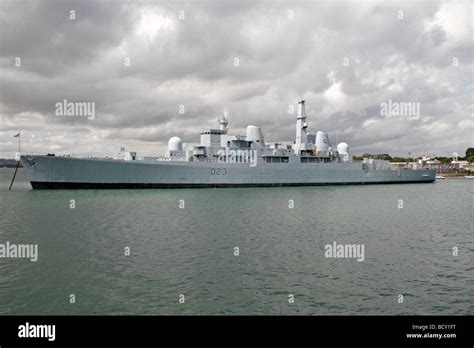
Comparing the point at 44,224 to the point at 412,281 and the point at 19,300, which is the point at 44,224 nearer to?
the point at 19,300

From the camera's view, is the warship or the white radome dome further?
the white radome dome

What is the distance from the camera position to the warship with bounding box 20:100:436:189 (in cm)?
3859

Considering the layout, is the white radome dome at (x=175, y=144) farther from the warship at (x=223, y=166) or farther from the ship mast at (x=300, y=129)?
the ship mast at (x=300, y=129)

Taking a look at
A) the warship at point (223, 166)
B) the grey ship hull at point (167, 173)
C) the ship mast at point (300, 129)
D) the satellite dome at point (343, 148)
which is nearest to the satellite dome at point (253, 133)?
the warship at point (223, 166)

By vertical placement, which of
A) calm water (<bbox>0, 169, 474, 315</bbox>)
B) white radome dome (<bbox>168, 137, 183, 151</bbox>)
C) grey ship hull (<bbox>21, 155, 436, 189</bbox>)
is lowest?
calm water (<bbox>0, 169, 474, 315</bbox>)

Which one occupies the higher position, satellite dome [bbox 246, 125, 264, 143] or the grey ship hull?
satellite dome [bbox 246, 125, 264, 143]

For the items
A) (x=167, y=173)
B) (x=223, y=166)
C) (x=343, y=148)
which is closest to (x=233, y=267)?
(x=167, y=173)

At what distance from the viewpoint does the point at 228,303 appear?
8.60 m

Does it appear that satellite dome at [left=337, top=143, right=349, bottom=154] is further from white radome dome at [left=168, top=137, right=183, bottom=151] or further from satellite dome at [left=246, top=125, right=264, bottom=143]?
white radome dome at [left=168, top=137, right=183, bottom=151]

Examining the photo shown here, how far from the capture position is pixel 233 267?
444 inches

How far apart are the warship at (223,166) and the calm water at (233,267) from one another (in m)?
19.3

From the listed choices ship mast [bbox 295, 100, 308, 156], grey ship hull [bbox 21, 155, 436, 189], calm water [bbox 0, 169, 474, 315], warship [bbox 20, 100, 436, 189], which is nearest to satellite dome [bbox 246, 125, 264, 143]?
warship [bbox 20, 100, 436, 189]

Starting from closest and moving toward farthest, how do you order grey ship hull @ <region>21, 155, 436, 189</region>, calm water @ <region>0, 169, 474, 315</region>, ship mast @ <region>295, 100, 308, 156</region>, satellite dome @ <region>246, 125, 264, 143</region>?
calm water @ <region>0, 169, 474, 315</region>
grey ship hull @ <region>21, 155, 436, 189</region>
satellite dome @ <region>246, 125, 264, 143</region>
ship mast @ <region>295, 100, 308, 156</region>
